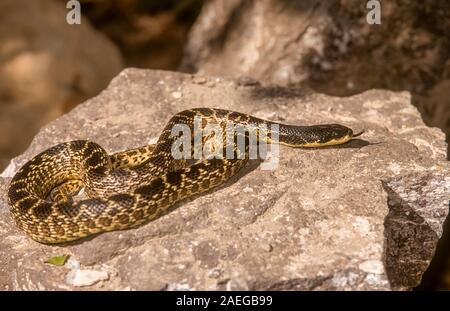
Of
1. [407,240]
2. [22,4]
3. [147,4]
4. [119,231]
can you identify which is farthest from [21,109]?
[407,240]

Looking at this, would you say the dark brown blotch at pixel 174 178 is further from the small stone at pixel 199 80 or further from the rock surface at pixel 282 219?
the small stone at pixel 199 80

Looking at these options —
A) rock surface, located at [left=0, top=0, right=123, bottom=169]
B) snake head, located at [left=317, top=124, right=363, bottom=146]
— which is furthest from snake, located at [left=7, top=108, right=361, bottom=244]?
rock surface, located at [left=0, top=0, right=123, bottom=169]

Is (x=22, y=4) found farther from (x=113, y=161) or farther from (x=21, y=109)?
(x=113, y=161)

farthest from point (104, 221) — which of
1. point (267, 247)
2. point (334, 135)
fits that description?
point (334, 135)

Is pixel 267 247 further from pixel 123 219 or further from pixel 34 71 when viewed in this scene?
pixel 34 71

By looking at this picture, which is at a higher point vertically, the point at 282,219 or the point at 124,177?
the point at 124,177

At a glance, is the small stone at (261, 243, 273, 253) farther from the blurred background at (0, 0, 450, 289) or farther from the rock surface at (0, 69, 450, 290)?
the blurred background at (0, 0, 450, 289)

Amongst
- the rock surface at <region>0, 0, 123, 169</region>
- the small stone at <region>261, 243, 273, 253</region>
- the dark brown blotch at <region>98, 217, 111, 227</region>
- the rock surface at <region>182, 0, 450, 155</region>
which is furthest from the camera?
the rock surface at <region>0, 0, 123, 169</region>
